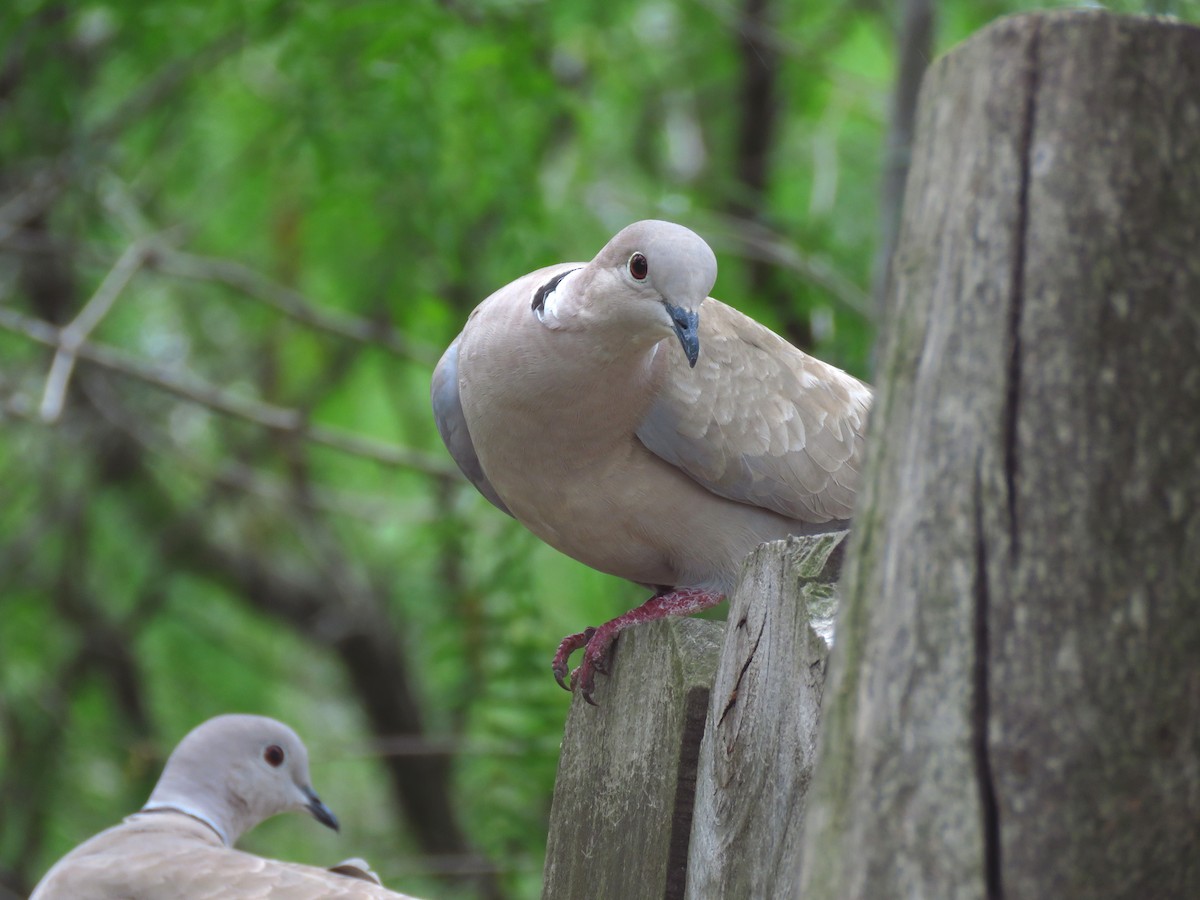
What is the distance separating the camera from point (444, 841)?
7586 millimetres

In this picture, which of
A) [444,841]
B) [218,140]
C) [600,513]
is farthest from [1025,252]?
[444,841]

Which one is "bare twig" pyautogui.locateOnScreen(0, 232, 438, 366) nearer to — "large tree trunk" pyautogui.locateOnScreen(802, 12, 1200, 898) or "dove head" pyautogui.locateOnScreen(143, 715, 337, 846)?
"dove head" pyautogui.locateOnScreen(143, 715, 337, 846)

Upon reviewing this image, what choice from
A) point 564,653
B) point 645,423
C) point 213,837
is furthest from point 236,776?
point 645,423

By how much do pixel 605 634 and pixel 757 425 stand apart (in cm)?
88

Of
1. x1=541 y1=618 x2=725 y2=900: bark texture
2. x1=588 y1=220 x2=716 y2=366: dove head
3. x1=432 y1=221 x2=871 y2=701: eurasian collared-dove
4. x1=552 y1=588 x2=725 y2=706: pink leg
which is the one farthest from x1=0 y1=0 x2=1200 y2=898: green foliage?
x1=541 y1=618 x2=725 y2=900: bark texture

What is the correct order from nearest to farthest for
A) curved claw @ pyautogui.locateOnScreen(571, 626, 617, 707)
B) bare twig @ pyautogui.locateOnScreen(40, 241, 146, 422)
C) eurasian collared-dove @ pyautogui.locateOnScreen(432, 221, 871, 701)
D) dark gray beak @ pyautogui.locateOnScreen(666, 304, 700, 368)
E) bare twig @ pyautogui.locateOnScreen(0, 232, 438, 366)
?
1. curved claw @ pyautogui.locateOnScreen(571, 626, 617, 707)
2. dark gray beak @ pyautogui.locateOnScreen(666, 304, 700, 368)
3. eurasian collared-dove @ pyautogui.locateOnScreen(432, 221, 871, 701)
4. bare twig @ pyautogui.locateOnScreen(40, 241, 146, 422)
5. bare twig @ pyautogui.locateOnScreen(0, 232, 438, 366)

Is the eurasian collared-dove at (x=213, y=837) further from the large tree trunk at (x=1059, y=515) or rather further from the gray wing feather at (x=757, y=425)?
the large tree trunk at (x=1059, y=515)

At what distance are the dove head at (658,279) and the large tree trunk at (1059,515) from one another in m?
1.53

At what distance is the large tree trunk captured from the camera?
1.07 m

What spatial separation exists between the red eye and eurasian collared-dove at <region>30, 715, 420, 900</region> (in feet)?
4.31

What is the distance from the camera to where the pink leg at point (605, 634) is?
7.85 ft

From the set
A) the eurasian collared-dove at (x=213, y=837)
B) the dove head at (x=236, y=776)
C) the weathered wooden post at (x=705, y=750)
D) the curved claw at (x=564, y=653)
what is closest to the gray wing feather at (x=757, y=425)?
the curved claw at (x=564, y=653)

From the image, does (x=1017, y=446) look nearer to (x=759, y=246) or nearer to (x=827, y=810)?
(x=827, y=810)

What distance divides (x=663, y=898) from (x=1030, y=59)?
1196 mm
